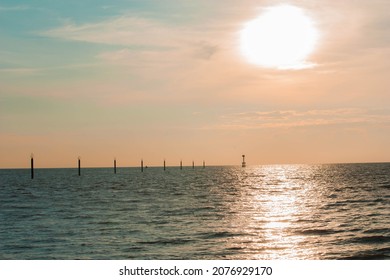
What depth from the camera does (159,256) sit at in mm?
27969

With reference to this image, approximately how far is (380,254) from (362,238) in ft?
14.2

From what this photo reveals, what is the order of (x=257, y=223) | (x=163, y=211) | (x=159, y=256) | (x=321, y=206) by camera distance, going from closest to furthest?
(x=159, y=256), (x=257, y=223), (x=163, y=211), (x=321, y=206)

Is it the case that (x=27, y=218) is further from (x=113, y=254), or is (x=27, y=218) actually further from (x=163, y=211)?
(x=113, y=254)

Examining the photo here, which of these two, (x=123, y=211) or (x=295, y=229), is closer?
(x=295, y=229)

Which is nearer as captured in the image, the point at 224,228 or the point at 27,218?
the point at 224,228

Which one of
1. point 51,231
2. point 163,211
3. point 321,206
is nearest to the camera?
point 51,231

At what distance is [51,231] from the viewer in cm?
3738

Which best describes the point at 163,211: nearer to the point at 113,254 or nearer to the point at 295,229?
the point at 295,229

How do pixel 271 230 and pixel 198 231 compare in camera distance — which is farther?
pixel 271 230

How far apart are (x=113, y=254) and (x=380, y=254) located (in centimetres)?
1388
